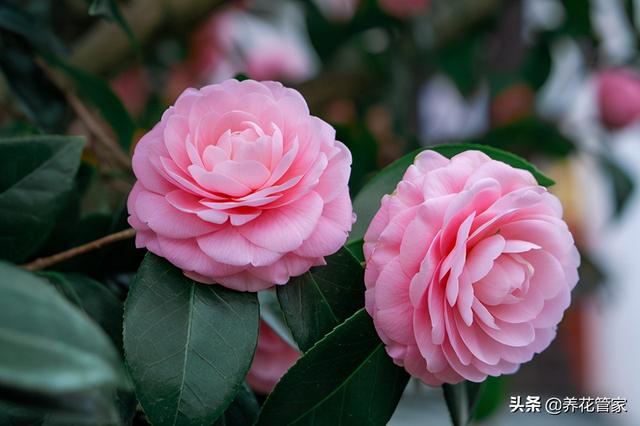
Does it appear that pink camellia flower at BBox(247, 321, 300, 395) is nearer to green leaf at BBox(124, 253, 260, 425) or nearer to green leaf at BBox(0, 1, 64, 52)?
green leaf at BBox(124, 253, 260, 425)

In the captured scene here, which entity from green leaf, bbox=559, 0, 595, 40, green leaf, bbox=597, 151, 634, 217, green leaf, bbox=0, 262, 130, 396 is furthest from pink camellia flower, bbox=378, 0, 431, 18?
green leaf, bbox=0, 262, 130, 396

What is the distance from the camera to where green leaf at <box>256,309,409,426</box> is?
Result: 351 mm

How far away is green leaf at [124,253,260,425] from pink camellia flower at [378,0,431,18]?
2.38ft

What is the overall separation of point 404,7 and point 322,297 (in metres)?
0.71

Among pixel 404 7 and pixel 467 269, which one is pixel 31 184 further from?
pixel 404 7

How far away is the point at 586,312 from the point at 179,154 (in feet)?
9.85

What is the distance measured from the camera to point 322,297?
1.20ft

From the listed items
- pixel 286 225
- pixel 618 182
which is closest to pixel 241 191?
pixel 286 225

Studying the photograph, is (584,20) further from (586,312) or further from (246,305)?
(586,312)

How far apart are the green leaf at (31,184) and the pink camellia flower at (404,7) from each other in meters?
0.68

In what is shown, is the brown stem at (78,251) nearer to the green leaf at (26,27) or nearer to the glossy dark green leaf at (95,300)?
the glossy dark green leaf at (95,300)

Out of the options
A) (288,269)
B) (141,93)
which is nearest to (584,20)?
(141,93)

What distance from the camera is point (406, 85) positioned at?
3.18 ft

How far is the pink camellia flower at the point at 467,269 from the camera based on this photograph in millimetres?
343
